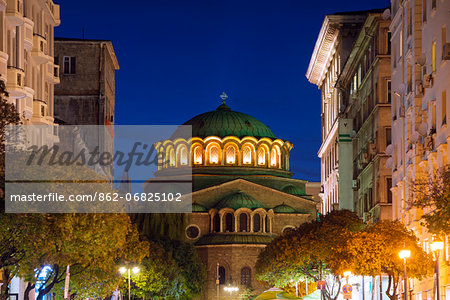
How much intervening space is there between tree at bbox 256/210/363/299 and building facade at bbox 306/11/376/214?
12.9m

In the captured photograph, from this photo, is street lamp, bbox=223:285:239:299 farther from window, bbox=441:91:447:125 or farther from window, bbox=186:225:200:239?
window, bbox=441:91:447:125

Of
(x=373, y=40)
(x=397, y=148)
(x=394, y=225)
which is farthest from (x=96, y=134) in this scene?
(x=394, y=225)

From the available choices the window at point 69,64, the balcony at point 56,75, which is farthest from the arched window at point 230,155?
the balcony at point 56,75

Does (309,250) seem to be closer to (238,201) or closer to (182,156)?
(238,201)

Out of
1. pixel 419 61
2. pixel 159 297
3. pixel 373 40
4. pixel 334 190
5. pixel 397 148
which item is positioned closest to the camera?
pixel 419 61

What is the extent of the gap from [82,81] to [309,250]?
116ft

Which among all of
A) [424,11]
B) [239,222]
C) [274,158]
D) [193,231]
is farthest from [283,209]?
[424,11]

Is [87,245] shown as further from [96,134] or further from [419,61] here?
[96,134]

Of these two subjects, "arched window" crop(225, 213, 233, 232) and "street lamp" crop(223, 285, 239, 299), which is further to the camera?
"arched window" crop(225, 213, 233, 232)

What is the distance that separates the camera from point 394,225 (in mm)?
44688

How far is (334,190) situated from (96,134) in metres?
21.5

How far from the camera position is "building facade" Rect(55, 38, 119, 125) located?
87688 mm

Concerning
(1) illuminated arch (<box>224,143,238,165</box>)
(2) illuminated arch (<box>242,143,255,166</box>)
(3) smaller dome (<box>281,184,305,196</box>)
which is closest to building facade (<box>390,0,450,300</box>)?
(3) smaller dome (<box>281,184,305,196</box>)

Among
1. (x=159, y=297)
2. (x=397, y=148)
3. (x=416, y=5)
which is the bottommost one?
(x=159, y=297)
